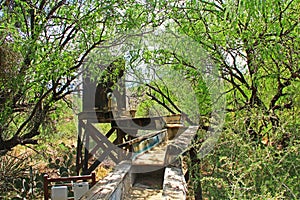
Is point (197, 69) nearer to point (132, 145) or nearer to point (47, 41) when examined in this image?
point (132, 145)

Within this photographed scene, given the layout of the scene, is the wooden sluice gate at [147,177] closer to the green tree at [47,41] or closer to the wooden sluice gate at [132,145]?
the wooden sluice gate at [132,145]

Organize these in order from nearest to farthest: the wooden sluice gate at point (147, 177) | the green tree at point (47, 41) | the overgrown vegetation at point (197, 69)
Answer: the wooden sluice gate at point (147, 177) < the overgrown vegetation at point (197, 69) < the green tree at point (47, 41)

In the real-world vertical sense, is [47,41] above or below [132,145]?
above

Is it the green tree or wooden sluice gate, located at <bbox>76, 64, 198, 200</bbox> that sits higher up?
the green tree

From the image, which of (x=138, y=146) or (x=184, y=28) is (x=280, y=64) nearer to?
(x=184, y=28)

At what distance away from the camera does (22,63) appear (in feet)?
8.39

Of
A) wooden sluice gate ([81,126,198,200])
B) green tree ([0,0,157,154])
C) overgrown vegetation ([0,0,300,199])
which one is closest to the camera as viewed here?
wooden sluice gate ([81,126,198,200])

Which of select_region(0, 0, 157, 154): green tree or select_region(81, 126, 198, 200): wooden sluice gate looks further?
select_region(0, 0, 157, 154): green tree

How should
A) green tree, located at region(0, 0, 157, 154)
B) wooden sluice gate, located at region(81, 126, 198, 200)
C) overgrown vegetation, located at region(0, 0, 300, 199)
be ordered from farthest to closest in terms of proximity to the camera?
green tree, located at region(0, 0, 157, 154) → overgrown vegetation, located at region(0, 0, 300, 199) → wooden sluice gate, located at region(81, 126, 198, 200)

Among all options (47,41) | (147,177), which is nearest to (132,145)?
(147,177)

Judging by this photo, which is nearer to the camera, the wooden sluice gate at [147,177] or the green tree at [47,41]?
the wooden sluice gate at [147,177]

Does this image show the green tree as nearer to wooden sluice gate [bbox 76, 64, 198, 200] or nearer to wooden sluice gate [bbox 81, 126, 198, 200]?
wooden sluice gate [bbox 76, 64, 198, 200]

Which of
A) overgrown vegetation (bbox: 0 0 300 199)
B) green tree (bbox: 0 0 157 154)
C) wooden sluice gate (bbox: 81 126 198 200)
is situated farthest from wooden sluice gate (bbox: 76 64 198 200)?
green tree (bbox: 0 0 157 154)

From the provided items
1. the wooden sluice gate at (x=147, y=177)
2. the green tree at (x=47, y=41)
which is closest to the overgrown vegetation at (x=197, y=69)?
the green tree at (x=47, y=41)
